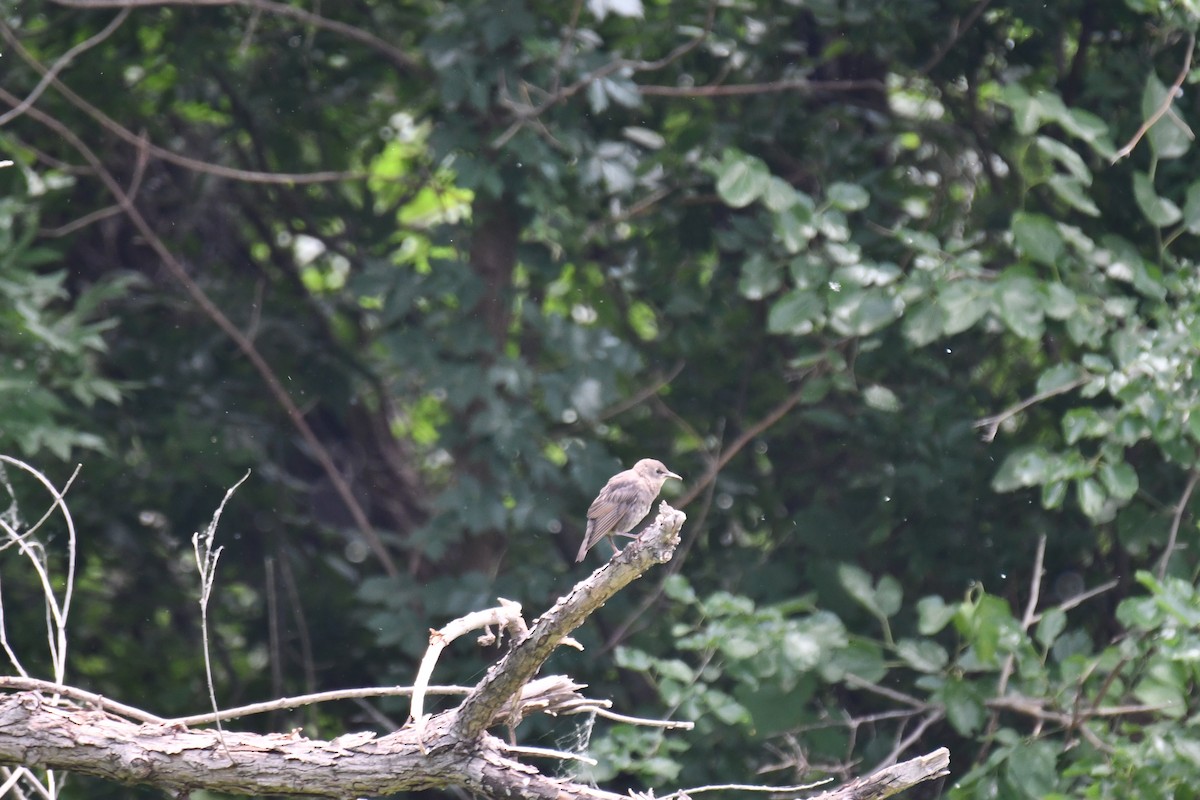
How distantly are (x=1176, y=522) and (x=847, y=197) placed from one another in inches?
62.9

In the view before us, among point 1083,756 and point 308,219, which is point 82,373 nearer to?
point 308,219

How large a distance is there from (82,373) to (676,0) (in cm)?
274

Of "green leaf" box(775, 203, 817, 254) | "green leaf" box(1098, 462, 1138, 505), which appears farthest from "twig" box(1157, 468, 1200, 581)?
"green leaf" box(775, 203, 817, 254)

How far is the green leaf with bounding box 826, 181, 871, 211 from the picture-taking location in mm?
4898

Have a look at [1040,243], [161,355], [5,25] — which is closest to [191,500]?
[161,355]

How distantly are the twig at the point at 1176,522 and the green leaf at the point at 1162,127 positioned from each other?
111 centimetres

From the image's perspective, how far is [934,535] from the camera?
5629mm

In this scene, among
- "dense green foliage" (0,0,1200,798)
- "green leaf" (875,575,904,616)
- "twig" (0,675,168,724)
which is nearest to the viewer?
"twig" (0,675,168,724)

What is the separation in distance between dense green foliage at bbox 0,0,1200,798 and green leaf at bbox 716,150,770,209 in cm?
1

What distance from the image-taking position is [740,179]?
4848mm

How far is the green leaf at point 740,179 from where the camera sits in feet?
15.8

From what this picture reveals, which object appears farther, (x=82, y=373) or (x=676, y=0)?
(x=676, y=0)

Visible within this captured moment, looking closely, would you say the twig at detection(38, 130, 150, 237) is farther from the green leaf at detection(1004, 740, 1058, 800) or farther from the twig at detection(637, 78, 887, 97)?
the green leaf at detection(1004, 740, 1058, 800)

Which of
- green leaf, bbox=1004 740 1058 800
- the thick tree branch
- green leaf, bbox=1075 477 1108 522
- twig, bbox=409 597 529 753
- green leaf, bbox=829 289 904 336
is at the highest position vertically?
the thick tree branch
